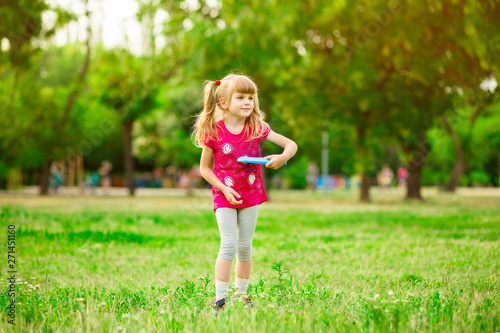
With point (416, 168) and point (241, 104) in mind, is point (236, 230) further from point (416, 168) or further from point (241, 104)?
point (416, 168)

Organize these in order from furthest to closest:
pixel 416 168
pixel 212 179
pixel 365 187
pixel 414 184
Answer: pixel 414 184
pixel 416 168
pixel 365 187
pixel 212 179

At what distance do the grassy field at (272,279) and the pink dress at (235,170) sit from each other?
1.91 feet

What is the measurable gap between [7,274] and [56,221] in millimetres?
5568

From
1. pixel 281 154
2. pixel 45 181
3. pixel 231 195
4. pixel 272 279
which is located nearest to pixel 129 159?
pixel 45 181

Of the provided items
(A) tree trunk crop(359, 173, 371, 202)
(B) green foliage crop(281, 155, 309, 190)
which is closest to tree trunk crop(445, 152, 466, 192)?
(A) tree trunk crop(359, 173, 371, 202)

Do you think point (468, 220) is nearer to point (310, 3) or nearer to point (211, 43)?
point (310, 3)

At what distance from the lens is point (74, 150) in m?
25.2

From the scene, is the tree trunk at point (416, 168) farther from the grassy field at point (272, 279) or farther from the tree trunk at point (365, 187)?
the grassy field at point (272, 279)

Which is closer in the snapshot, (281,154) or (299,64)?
(281,154)

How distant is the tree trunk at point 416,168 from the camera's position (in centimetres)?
2098

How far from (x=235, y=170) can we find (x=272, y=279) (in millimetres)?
1389

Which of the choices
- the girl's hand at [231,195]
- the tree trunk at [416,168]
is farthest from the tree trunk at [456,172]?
the girl's hand at [231,195]

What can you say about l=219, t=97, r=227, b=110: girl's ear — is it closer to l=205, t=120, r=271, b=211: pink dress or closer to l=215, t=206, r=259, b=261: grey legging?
l=205, t=120, r=271, b=211: pink dress

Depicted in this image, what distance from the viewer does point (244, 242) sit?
398 centimetres
